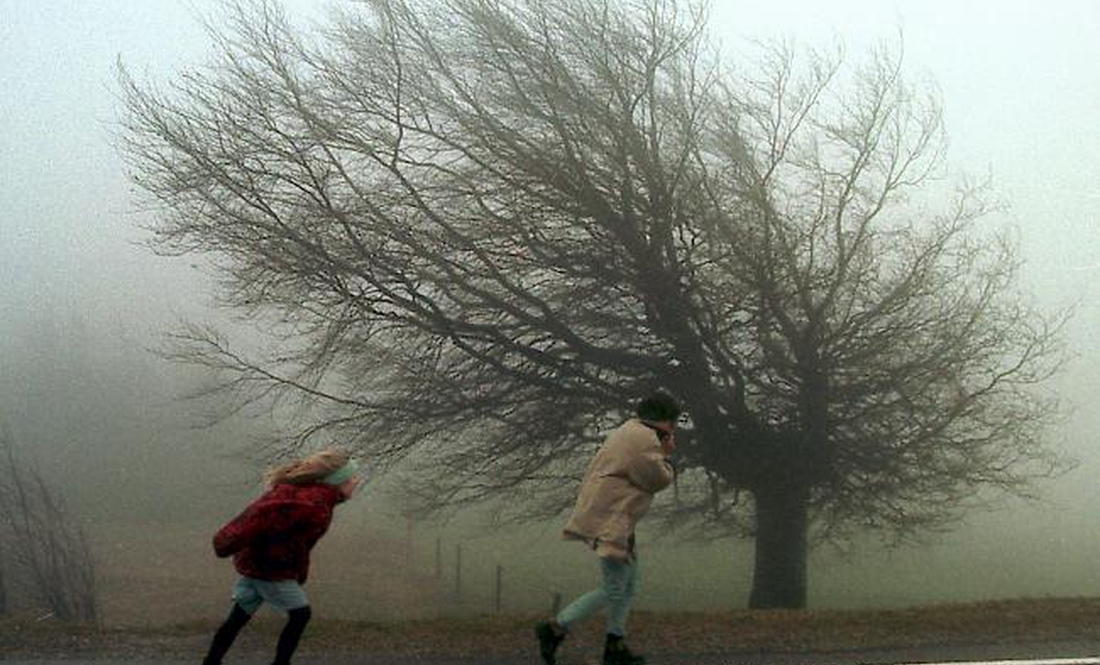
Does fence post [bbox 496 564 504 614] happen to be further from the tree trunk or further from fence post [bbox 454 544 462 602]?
the tree trunk

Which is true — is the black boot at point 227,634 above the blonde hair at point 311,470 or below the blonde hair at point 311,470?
below

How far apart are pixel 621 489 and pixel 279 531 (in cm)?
197

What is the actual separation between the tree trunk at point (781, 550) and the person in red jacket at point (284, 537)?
7956mm

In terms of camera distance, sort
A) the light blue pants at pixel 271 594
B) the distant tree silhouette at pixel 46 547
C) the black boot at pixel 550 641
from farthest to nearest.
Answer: the distant tree silhouette at pixel 46 547 → the black boot at pixel 550 641 → the light blue pants at pixel 271 594

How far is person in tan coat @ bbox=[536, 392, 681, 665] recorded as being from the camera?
7.56m

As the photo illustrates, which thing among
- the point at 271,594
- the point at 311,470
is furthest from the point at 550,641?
the point at 311,470

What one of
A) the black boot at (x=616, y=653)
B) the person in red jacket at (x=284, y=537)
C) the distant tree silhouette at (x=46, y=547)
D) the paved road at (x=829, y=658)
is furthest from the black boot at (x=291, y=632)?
the distant tree silhouette at (x=46, y=547)

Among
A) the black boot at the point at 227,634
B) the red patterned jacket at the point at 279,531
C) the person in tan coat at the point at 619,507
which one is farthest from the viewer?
the person in tan coat at the point at 619,507

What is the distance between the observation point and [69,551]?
14.0 metres

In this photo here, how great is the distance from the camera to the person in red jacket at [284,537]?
7078mm

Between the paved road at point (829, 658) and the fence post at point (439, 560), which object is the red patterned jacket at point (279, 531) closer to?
the paved road at point (829, 658)

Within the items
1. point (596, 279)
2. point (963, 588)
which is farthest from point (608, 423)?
point (963, 588)

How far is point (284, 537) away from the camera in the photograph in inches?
281

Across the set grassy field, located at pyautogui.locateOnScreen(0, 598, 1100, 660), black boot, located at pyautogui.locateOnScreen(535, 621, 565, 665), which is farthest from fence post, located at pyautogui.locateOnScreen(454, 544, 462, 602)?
black boot, located at pyautogui.locateOnScreen(535, 621, 565, 665)
